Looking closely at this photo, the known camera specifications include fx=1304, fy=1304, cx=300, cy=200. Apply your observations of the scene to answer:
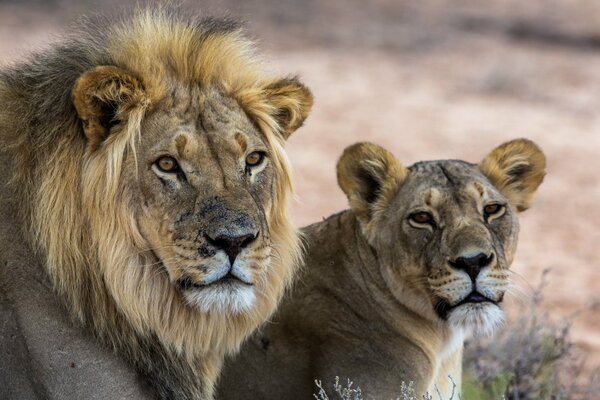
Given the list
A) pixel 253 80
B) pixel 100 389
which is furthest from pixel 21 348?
pixel 253 80

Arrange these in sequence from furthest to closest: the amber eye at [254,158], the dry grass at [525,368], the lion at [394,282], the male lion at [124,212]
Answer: the dry grass at [525,368], the lion at [394,282], the amber eye at [254,158], the male lion at [124,212]

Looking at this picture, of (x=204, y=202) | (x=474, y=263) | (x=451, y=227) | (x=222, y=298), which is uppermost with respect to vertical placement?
(x=451, y=227)


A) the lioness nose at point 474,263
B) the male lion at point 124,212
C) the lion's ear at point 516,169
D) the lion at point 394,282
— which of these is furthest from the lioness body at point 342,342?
the male lion at point 124,212

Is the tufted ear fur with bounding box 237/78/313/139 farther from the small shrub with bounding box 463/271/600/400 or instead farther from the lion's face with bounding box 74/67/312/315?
the small shrub with bounding box 463/271/600/400

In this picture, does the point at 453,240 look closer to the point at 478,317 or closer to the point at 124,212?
the point at 478,317

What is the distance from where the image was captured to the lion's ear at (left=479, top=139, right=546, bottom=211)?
18.6 feet

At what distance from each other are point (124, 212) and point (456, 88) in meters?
11.1

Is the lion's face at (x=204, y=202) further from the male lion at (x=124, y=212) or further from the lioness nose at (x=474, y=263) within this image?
the lioness nose at (x=474, y=263)

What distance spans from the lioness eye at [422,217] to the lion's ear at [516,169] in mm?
419

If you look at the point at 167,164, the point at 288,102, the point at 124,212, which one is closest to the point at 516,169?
the point at 288,102

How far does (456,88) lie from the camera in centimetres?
1539

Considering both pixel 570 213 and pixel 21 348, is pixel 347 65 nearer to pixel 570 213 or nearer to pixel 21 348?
pixel 570 213

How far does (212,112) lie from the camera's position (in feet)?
15.5

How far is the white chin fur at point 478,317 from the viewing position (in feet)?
16.7
